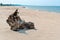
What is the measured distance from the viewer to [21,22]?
8297 mm

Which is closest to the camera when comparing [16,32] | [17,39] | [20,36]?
[17,39]

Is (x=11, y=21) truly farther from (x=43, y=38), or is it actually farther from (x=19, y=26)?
(x=43, y=38)

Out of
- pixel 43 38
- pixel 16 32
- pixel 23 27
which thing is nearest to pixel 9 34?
pixel 16 32

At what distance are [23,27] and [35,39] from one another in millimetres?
1588

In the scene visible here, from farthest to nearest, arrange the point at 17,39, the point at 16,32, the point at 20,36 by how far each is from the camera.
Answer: the point at 16,32
the point at 20,36
the point at 17,39

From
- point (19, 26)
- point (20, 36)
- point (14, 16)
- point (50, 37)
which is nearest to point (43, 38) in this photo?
point (50, 37)

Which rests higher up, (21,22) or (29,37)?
(21,22)

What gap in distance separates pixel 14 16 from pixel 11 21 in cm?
29

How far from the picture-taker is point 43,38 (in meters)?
7.25

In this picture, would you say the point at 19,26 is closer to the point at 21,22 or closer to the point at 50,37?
the point at 21,22

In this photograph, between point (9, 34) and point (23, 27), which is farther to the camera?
point (23, 27)

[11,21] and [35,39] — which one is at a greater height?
[11,21]

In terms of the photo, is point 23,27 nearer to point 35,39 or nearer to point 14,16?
point 14,16

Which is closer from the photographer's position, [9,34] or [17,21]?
[9,34]
